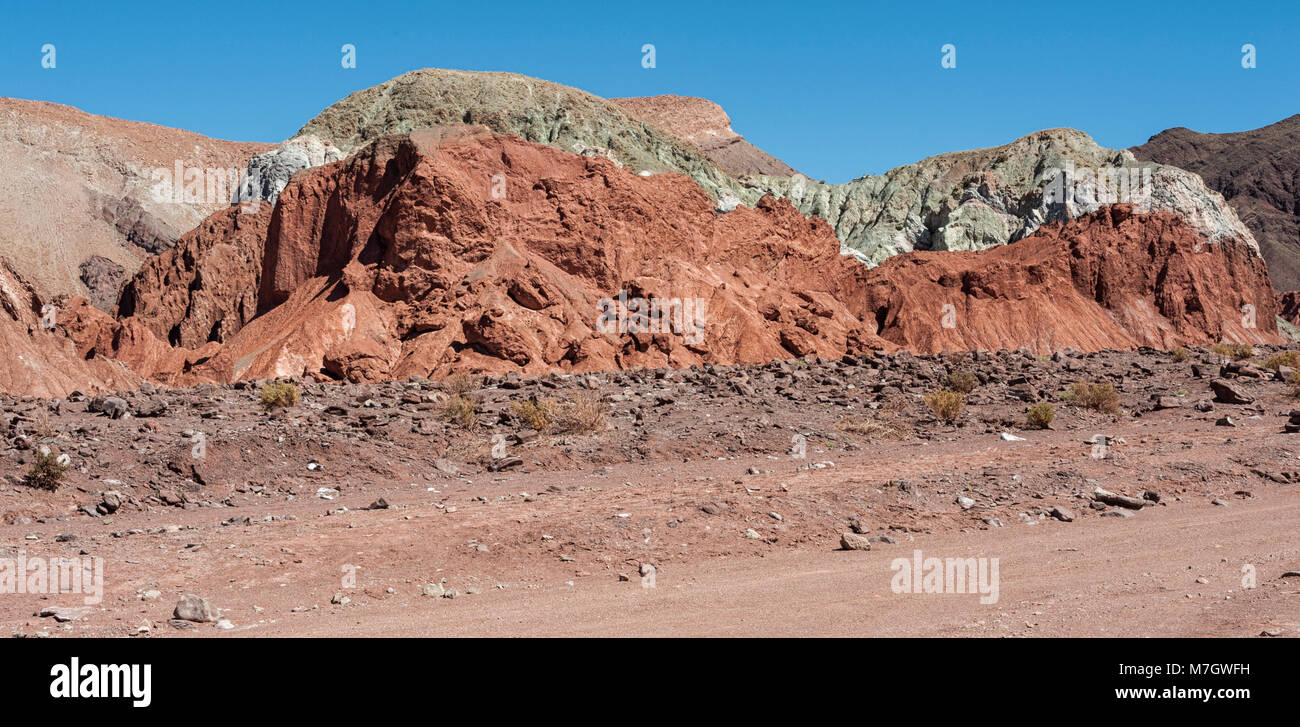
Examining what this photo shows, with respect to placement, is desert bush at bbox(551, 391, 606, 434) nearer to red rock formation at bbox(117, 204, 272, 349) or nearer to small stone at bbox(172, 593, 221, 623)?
small stone at bbox(172, 593, 221, 623)

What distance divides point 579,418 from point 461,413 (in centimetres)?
214

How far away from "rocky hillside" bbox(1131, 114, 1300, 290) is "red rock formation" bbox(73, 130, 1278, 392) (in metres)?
82.7

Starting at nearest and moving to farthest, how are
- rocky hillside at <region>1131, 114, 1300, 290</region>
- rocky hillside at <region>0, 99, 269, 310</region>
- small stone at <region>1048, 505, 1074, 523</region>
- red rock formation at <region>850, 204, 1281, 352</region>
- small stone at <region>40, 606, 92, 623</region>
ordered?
→ 1. small stone at <region>40, 606, 92, 623</region>
2. small stone at <region>1048, 505, 1074, 523</region>
3. red rock formation at <region>850, 204, 1281, 352</region>
4. rocky hillside at <region>0, 99, 269, 310</region>
5. rocky hillside at <region>1131, 114, 1300, 290</region>

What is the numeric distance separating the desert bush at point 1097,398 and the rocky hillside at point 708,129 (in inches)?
4256

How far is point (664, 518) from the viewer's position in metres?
10.7

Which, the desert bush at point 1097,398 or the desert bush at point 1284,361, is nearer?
the desert bush at point 1097,398

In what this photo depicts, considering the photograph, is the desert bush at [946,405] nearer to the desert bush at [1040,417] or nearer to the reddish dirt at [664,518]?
the reddish dirt at [664,518]

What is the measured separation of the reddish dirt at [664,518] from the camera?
25.5 ft

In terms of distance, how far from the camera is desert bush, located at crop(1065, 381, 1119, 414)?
2059 cm

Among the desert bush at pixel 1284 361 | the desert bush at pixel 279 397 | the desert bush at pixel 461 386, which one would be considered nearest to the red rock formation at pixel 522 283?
the desert bush at pixel 461 386

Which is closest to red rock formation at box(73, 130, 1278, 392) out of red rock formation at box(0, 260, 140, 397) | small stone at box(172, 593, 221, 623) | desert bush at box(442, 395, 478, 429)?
red rock formation at box(0, 260, 140, 397)
